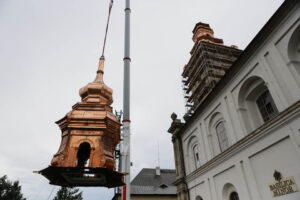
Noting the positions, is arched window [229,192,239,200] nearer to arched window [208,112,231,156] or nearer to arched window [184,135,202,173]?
arched window [208,112,231,156]

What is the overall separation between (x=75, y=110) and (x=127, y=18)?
12.6ft

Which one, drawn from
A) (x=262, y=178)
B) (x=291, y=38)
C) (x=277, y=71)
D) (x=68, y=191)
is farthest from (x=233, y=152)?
(x=68, y=191)

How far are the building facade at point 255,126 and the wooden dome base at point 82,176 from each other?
301 inches

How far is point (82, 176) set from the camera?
153 inches

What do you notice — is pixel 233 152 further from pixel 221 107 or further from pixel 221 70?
pixel 221 70

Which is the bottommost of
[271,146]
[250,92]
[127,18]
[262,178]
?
[262,178]

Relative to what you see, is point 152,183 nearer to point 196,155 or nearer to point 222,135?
point 196,155

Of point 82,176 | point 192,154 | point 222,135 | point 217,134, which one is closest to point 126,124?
point 82,176

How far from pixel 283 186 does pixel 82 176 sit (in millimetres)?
8453

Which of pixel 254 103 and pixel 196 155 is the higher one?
pixel 254 103

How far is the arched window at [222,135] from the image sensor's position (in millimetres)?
13297

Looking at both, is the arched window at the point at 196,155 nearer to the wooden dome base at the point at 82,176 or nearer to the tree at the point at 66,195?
the wooden dome base at the point at 82,176

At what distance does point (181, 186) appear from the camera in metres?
17.9

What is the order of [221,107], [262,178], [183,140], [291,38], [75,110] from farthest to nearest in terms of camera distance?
[183,140] < [221,107] < [262,178] < [291,38] < [75,110]
